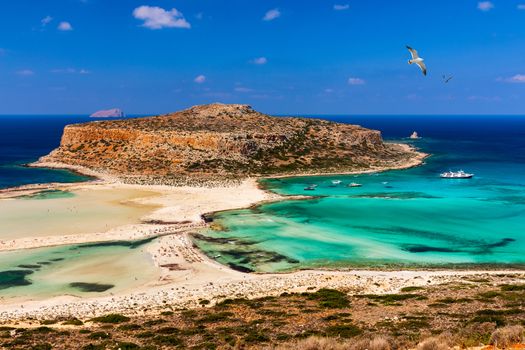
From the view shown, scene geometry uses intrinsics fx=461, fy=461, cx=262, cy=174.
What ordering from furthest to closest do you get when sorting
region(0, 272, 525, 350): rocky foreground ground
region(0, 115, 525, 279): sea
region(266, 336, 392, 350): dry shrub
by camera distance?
region(0, 115, 525, 279): sea → region(0, 272, 525, 350): rocky foreground ground → region(266, 336, 392, 350): dry shrub

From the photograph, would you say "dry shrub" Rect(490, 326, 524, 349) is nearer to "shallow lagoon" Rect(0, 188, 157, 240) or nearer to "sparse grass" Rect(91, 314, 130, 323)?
"sparse grass" Rect(91, 314, 130, 323)

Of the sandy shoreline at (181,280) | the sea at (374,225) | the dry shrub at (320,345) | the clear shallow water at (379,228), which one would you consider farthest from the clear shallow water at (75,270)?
the dry shrub at (320,345)

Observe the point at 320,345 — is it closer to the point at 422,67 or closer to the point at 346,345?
the point at 346,345

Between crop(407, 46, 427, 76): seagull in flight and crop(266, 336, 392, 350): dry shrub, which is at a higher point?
crop(407, 46, 427, 76): seagull in flight

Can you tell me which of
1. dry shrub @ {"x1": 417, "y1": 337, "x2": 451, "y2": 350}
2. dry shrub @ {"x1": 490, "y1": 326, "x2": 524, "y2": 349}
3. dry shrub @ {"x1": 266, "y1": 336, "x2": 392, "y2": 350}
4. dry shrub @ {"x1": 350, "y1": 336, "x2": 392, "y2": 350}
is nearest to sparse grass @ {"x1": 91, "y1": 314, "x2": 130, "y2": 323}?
dry shrub @ {"x1": 266, "y1": 336, "x2": 392, "y2": 350}

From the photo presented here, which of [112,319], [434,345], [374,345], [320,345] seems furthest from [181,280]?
[434,345]

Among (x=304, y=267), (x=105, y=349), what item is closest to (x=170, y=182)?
(x=304, y=267)
